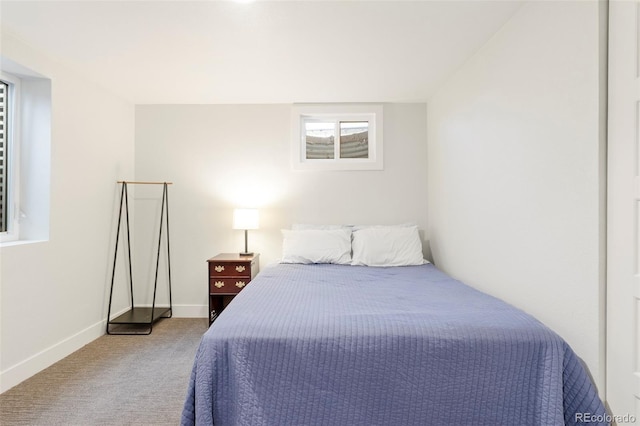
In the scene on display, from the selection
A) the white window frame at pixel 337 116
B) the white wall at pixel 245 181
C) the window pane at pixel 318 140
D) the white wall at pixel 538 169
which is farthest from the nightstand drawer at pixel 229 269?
the white wall at pixel 538 169

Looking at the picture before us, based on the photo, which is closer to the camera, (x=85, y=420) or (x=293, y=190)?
(x=85, y=420)

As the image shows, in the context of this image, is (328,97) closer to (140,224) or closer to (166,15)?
(166,15)

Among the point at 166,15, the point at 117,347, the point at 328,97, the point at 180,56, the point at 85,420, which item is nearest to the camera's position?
the point at 85,420

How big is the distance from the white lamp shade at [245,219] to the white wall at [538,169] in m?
1.93

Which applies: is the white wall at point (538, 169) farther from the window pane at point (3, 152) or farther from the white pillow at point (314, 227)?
the window pane at point (3, 152)

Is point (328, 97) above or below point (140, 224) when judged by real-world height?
above

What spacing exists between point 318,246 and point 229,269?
0.87 m

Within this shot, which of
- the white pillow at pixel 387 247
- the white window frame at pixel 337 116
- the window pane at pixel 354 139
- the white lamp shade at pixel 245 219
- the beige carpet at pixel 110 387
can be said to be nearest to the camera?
the beige carpet at pixel 110 387

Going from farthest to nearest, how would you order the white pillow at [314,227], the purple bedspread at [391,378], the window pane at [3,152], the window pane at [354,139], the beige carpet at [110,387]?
1. the window pane at [354,139]
2. the white pillow at [314,227]
3. the window pane at [3,152]
4. the beige carpet at [110,387]
5. the purple bedspread at [391,378]

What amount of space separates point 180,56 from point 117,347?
2.41 metres

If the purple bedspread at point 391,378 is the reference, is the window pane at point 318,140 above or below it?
above

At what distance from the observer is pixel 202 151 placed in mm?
3705

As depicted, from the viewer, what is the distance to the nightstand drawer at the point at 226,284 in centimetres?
318

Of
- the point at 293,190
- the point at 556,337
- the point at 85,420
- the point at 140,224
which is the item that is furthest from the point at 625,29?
the point at 140,224
